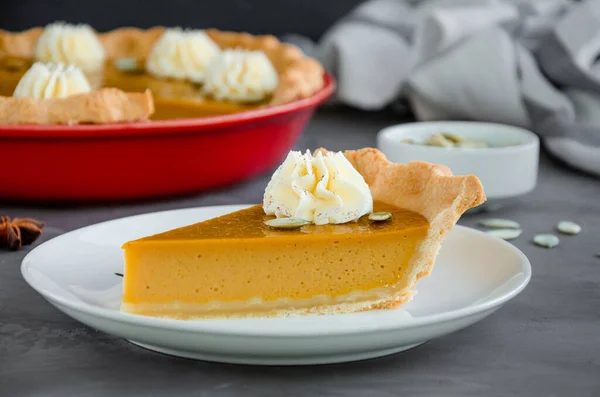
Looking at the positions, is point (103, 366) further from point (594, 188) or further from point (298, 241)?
point (594, 188)

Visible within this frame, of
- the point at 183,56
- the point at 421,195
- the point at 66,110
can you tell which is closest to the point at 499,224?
the point at 421,195

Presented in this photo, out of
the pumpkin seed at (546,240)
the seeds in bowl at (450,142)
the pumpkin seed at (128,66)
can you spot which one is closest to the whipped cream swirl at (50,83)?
the pumpkin seed at (128,66)

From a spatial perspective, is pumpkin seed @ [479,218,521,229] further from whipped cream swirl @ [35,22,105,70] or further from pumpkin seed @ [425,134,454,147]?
whipped cream swirl @ [35,22,105,70]

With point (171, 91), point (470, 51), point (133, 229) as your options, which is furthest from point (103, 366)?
point (470, 51)

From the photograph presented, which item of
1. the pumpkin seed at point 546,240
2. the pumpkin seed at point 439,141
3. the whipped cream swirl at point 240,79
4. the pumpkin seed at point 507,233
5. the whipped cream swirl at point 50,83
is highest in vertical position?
the whipped cream swirl at point 50,83

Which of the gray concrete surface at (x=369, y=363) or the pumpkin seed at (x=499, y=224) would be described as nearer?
the gray concrete surface at (x=369, y=363)

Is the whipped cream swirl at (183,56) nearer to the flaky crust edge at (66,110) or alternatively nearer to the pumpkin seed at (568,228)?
the flaky crust edge at (66,110)

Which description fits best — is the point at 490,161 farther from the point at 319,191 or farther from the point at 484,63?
the point at 484,63
